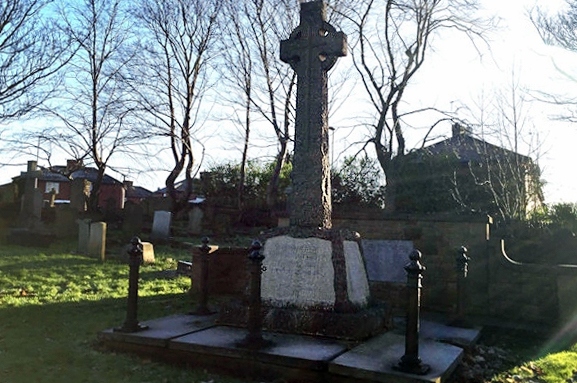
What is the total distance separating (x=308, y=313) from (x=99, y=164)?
20.1 meters

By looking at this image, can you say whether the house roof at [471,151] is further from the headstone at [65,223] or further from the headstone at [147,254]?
the headstone at [65,223]

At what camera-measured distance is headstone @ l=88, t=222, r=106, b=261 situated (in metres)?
13.5

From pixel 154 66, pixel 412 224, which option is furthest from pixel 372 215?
pixel 154 66

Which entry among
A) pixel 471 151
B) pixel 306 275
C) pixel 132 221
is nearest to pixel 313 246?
pixel 306 275

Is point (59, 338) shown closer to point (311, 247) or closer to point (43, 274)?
point (311, 247)

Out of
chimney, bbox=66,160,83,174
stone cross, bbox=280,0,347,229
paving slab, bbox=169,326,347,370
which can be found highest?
chimney, bbox=66,160,83,174

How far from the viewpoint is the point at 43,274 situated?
1057 cm

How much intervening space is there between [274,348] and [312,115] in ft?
10.3

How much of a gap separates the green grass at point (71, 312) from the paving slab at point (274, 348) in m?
0.27

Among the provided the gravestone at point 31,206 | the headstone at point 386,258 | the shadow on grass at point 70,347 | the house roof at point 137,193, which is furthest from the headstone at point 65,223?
the house roof at point 137,193

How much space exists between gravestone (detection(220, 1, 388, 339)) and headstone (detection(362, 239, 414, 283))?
264cm

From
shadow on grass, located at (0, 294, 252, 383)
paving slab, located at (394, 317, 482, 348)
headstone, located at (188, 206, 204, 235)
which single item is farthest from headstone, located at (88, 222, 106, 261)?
paving slab, located at (394, 317, 482, 348)

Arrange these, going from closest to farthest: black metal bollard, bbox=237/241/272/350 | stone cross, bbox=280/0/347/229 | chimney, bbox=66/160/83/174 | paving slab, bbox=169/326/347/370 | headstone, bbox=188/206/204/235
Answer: paving slab, bbox=169/326/347/370 → black metal bollard, bbox=237/241/272/350 → stone cross, bbox=280/0/347/229 → headstone, bbox=188/206/204/235 → chimney, bbox=66/160/83/174

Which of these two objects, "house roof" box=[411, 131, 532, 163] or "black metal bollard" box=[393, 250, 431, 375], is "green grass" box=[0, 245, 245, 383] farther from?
"house roof" box=[411, 131, 532, 163]
